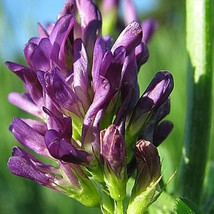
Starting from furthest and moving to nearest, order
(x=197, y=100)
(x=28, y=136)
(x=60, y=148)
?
(x=197, y=100) → (x=28, y=136) → (x=60, y=148)

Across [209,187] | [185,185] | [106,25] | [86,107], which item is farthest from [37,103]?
[106,25]

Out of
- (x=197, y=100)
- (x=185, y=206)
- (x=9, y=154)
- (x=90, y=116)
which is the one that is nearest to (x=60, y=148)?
(x=90, y=116)

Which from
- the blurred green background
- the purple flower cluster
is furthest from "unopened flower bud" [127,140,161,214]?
the blurred green background

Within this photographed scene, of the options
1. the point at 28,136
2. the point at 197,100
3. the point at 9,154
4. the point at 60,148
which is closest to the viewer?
the point at 60,148

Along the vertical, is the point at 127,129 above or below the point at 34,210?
above

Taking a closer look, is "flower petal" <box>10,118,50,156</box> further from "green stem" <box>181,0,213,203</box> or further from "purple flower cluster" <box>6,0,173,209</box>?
"green stem" <box>181,0,213,203</box>

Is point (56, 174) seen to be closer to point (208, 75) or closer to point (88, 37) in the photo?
point (88, 37)

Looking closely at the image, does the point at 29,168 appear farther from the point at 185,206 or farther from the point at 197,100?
the point at 197,100
